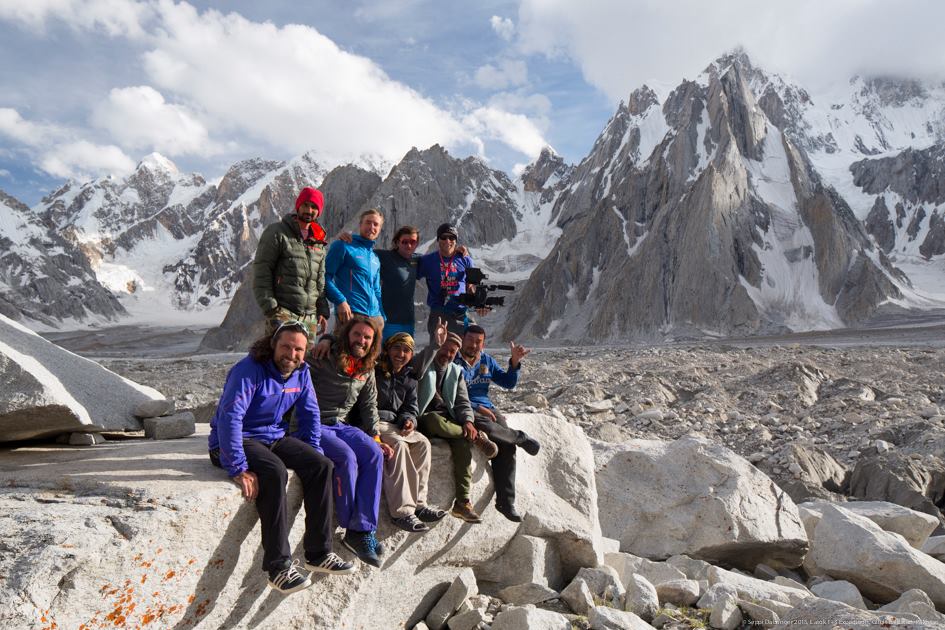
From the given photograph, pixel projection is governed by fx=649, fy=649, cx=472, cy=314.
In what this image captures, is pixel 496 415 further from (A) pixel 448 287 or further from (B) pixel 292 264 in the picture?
(B) pixel 292 264

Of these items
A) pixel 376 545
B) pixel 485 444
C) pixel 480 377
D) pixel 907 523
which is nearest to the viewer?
pixel 376 545

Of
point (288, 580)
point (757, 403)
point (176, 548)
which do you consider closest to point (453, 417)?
point (288, 580)

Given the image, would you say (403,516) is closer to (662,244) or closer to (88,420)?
(88,420)

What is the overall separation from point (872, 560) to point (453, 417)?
4.60m

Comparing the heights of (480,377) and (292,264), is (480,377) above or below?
below

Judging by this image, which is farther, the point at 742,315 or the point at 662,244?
the point at 662,244

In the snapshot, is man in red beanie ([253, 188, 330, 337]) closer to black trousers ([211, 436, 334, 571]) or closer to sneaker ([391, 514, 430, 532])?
black trousers ([211, 436, 334, 571])

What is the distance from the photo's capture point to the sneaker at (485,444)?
5.93m

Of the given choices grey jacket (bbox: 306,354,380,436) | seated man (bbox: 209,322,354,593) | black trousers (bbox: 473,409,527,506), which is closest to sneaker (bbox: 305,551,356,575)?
seated man (bbox: 209,322,354,593)

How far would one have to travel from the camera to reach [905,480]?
9.65 m

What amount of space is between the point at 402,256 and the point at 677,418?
30.0 feet

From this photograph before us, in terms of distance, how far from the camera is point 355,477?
494 cm

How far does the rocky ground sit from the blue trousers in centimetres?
772

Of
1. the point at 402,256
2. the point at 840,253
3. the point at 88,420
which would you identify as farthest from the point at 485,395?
the point at 840,253
